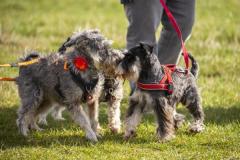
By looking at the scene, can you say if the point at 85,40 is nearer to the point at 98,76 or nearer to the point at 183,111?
the point at 98,76

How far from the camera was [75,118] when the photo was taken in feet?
27.6

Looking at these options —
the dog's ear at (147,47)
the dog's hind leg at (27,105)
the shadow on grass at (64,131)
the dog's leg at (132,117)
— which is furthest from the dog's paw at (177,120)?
the dog's hind leg at (27,105)

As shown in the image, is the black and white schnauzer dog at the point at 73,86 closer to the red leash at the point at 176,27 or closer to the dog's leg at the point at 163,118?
the dog's leg at the point at 163,118

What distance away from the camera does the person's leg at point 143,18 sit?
8.93 m

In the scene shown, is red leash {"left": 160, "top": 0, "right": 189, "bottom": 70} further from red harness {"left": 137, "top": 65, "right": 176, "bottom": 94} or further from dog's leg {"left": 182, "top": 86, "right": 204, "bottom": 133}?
red harness {"left": 137, "top": 65, "right": 176, "bottom": 94}

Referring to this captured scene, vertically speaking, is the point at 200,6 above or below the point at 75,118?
above

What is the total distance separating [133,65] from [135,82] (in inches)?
12.4

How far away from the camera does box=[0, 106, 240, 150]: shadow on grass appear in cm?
840

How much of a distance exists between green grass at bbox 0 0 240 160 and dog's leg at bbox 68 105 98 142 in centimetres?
15

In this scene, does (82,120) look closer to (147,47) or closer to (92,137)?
(92,137)

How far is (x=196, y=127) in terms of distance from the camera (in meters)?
8.73

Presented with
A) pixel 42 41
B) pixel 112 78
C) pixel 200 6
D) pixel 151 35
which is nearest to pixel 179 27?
pixel 151 35

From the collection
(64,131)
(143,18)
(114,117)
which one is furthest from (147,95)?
(64,131)

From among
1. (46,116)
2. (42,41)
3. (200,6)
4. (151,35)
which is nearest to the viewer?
(151,35)
